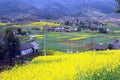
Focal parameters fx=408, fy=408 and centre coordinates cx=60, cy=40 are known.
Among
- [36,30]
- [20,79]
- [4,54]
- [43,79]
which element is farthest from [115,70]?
[36,30]

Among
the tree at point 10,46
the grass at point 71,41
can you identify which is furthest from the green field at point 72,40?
the tree at point 10,46

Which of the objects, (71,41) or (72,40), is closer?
(71,41)

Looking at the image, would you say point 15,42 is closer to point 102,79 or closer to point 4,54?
point 4,54

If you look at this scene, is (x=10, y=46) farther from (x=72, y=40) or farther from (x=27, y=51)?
(x=72, y=40)

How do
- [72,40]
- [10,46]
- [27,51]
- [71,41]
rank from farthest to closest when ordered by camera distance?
[72,40] < [71,41] < [27,51] < [10,46]

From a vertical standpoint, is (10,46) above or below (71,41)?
above

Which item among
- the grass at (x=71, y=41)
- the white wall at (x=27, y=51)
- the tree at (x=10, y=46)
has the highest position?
the tree at (x=10, y=46)

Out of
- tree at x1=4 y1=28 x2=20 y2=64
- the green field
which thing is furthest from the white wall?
tree at x1=4 y1=28 x2=20 y2=64

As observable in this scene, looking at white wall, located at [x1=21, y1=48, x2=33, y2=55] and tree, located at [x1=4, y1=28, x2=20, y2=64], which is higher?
tree, located at [x1=4, y1=28, x2=20, y2=64]

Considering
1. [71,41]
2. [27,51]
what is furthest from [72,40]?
[27,51]

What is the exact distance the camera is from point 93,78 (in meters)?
9.09

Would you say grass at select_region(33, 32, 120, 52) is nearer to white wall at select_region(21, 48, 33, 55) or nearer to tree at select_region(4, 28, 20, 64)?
white wall at select_region(21, 48, 33, 55)

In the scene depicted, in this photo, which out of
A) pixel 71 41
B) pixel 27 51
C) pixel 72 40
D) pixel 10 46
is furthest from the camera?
pixel 72 40

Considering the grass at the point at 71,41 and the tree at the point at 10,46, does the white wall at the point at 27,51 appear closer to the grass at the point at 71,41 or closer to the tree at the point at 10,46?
the grass at the point at 71,41
